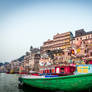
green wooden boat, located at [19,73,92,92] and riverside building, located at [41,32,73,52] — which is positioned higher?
riverside building, located at [41,32,73,52]

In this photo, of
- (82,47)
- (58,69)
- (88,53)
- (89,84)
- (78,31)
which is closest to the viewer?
(89,84)

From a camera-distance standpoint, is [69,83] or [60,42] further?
[60,42]

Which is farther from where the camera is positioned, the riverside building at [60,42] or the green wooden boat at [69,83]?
the riverside building at [60,42]

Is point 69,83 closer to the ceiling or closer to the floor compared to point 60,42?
closer to the floor

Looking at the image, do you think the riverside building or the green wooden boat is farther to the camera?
the riverside building

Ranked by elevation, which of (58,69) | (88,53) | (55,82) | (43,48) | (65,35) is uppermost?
(65,35)

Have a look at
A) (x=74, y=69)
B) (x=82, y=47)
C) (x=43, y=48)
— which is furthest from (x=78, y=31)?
(x=74, y=69)

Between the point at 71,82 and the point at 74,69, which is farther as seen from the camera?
the point at 74,69

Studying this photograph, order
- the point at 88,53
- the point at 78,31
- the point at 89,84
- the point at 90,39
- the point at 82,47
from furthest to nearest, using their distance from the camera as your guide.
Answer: the point at 78,31
the point at 90,39
the point at 82,47
the point at 88,53
the point at 89,84

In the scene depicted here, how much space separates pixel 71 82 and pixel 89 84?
2337 millimetres

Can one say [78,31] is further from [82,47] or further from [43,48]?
[43,48]

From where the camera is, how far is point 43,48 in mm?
87312

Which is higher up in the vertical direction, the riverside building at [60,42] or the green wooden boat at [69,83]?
the riverside building at [60,42]

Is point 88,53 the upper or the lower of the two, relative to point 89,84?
upper
